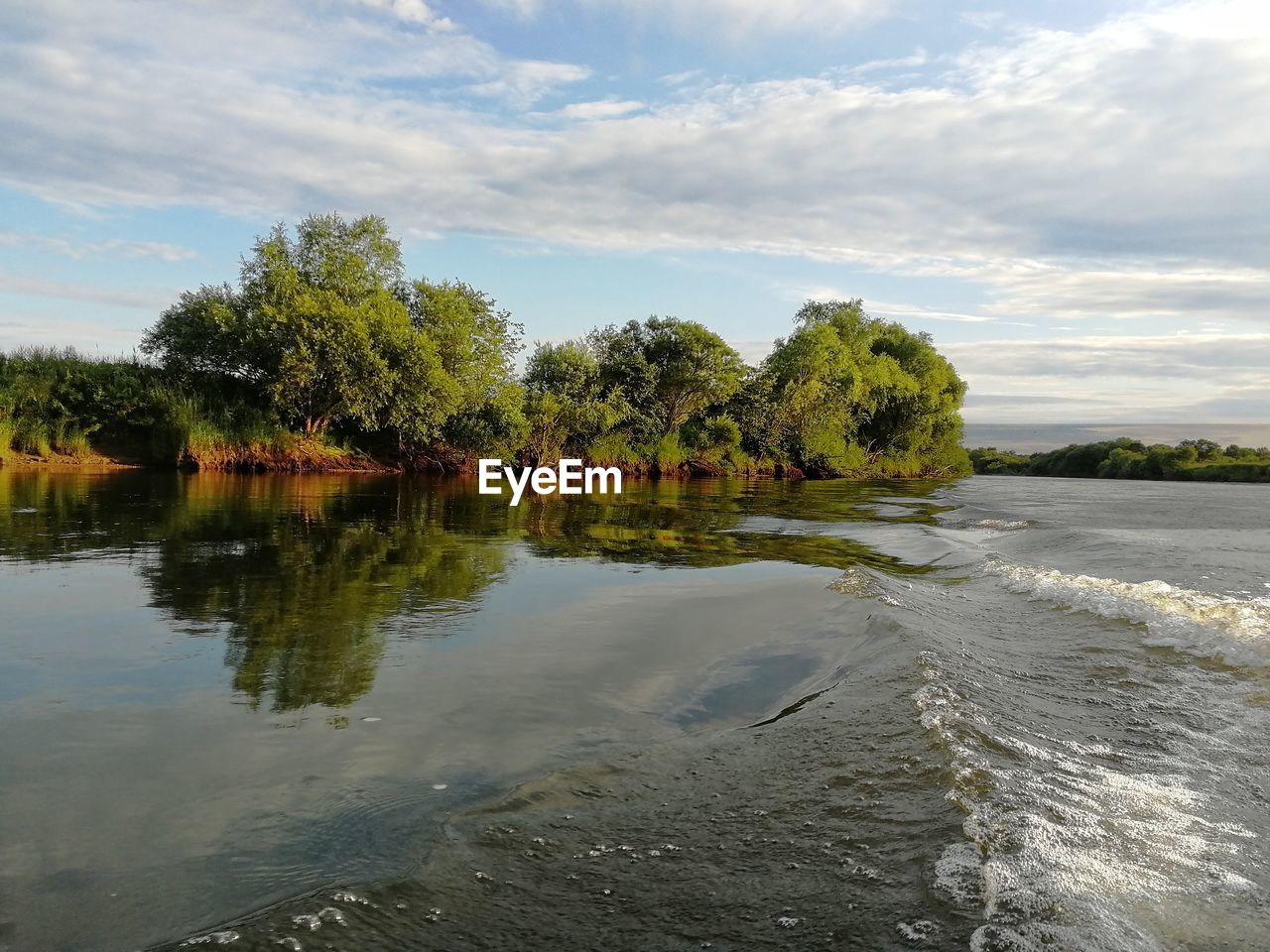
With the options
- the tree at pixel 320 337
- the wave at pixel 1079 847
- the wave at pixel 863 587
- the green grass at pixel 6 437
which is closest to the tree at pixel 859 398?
the tree at pixel 320 337

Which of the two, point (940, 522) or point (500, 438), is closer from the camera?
point (940, 522)

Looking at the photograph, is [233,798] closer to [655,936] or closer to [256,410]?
[655,936]

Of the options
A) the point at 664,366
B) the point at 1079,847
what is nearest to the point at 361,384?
the point at 664,366

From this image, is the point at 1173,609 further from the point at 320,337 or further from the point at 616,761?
the point at 320,337

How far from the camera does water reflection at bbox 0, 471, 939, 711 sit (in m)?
6.18

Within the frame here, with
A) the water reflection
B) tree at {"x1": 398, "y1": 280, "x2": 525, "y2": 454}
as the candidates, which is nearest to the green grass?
the water reflection

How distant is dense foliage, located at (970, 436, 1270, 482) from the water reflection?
50649mm

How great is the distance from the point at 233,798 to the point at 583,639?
11.5ft

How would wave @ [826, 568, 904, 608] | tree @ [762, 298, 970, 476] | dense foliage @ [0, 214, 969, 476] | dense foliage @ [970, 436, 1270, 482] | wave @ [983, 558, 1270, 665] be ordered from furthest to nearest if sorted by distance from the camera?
1. dense foliage @ [970, 436, 1270, 482]
2. tree @ [762, 298, 970, 476]
3. dense foliage @ [0, 214, 969, 476]
4. wave @ [826, 568, 904, 608]
5. wave @ [983, 558, 1270, 665]

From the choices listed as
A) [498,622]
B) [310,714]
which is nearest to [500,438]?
[498,622]

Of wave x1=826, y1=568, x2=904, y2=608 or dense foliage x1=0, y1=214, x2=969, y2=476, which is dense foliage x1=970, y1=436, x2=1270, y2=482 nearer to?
dense foliage x1=0, y1=214, x2=969, y2=476

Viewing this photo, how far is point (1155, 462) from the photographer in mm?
64938

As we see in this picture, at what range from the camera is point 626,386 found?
44.2 m

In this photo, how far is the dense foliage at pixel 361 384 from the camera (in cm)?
3023
